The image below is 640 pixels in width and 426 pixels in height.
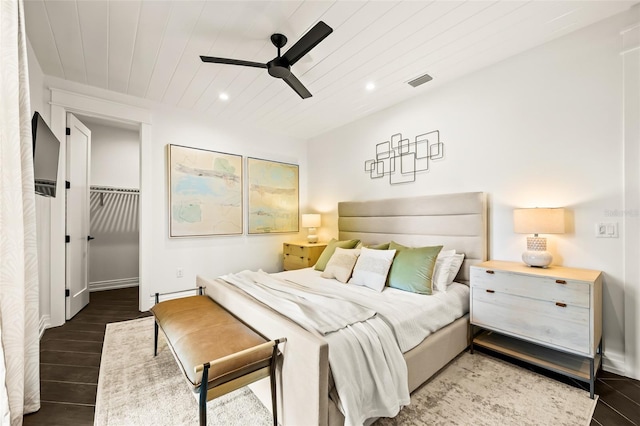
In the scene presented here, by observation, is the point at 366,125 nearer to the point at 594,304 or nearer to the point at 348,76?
the point at 348,76

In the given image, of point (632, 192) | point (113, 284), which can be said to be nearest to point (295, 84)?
point (632, 192)

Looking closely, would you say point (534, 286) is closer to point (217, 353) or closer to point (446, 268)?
point (446, 268)

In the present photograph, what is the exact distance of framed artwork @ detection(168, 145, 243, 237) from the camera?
3.73 m

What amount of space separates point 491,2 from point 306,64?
154cm

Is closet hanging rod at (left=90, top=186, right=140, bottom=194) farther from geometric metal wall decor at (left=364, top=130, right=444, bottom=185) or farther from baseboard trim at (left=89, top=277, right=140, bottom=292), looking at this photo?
geometric metal wall decor at (left=364, top=130, right=444, bottom=185)

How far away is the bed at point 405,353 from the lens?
1319 mm

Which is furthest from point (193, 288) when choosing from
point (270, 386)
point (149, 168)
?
point (270, 386)

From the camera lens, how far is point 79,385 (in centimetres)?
200

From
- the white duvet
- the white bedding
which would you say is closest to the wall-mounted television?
the white duvet

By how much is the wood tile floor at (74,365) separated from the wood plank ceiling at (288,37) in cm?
275

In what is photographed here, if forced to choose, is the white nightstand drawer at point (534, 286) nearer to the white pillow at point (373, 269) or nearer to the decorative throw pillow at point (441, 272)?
the decorative throw pillow at point (441, 272)

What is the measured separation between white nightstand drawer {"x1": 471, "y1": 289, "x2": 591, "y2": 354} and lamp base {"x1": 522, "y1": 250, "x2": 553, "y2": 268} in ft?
1.11

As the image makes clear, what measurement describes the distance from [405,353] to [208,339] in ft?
4.11

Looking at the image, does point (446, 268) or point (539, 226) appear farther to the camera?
point (446, 268)
